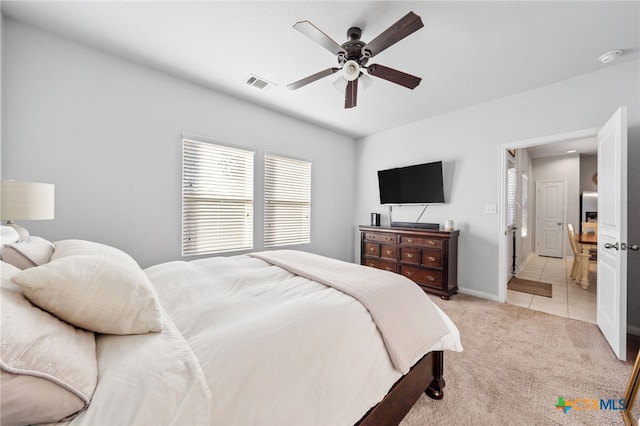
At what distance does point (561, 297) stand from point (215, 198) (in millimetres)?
4860

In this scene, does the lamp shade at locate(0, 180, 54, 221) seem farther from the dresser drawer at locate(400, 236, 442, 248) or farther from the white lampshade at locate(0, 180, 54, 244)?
the dresser drawer at locate(400, 236, 442, 248)

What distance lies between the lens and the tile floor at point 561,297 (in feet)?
9.53

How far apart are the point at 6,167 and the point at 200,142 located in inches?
62.1

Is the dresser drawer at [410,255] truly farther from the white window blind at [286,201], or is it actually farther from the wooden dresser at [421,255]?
the white window blind at [286,201]

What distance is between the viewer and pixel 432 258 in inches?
135

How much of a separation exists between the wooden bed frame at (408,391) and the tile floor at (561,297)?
2.33 m

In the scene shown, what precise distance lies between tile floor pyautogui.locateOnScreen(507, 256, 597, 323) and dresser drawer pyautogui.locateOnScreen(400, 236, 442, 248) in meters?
1.18

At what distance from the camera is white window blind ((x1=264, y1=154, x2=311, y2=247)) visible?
3.73 metres

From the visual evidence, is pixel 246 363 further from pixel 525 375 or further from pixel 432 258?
pixel 432 258

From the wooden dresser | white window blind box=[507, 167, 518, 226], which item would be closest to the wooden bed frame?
the wooden dresser

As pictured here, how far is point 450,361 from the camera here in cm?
196

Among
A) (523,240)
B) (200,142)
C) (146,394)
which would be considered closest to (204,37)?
(200,142)

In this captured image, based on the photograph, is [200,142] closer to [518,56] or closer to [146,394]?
[146,394]

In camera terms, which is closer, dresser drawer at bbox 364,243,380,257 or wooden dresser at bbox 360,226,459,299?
wooden dresser at bbox 360,226,459,299
